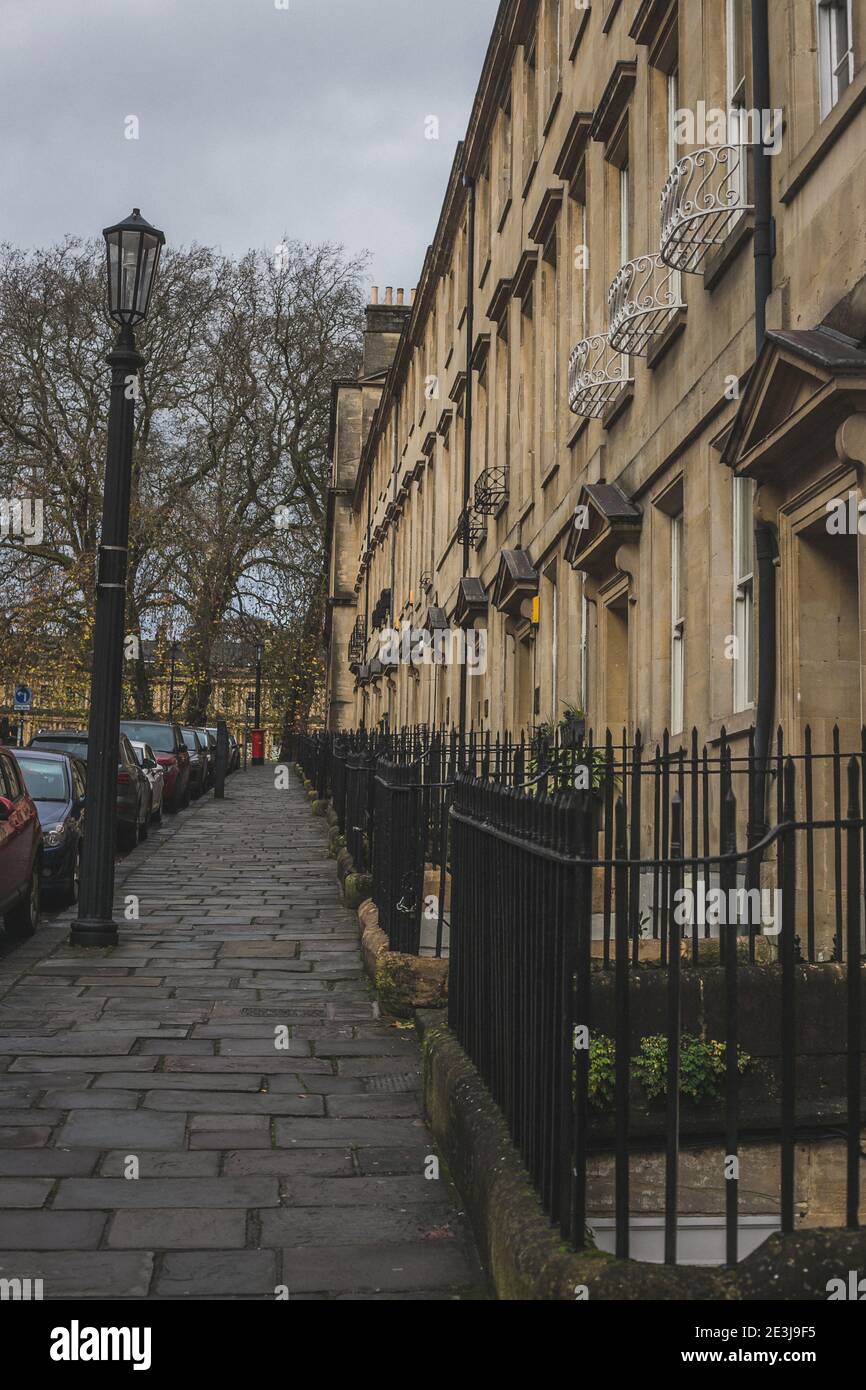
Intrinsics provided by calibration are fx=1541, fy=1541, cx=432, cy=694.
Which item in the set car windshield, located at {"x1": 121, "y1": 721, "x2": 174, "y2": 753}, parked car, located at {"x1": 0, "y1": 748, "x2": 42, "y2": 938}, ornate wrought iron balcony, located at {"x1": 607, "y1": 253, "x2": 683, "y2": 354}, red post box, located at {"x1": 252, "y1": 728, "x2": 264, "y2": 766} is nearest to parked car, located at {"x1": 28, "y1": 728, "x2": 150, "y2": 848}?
car windshield, located at {"x1": 121, "y1": 721, "x2": 174, "y2": 753}

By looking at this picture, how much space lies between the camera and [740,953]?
7.74 m

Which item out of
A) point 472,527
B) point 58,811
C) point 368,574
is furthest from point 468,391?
point 368,574

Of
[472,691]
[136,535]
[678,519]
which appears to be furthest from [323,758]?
[678,519]

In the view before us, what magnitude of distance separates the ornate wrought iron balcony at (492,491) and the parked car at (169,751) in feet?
29.8

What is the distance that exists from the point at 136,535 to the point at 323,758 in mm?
13678

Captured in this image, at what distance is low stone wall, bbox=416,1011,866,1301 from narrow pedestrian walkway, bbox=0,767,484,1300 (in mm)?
281

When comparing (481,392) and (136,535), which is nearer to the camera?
(481,392)

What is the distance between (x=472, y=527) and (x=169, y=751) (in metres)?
8.77

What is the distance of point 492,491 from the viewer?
2038cm

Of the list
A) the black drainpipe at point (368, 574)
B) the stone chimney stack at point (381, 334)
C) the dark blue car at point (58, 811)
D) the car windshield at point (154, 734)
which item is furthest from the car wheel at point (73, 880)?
the stone chimney stack at point (381, 334)

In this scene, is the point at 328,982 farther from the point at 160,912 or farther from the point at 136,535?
the point at 136,535

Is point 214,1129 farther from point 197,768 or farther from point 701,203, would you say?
point 197,768

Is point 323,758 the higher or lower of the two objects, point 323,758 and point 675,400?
the lower

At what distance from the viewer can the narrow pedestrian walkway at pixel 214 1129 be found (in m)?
4.61
